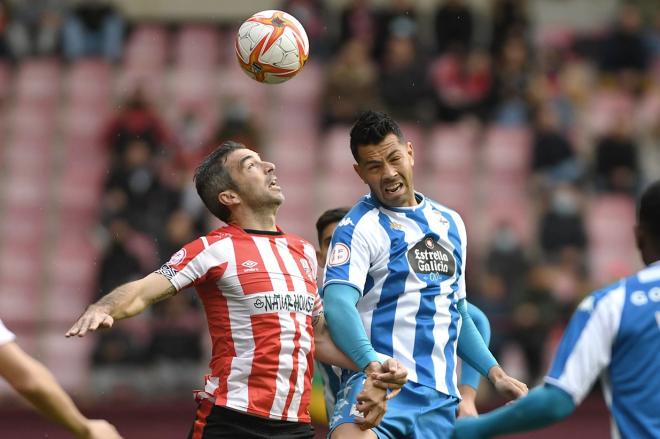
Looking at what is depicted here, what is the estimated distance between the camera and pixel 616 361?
170 inches

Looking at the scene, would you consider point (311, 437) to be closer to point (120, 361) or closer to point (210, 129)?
point (120, 361)

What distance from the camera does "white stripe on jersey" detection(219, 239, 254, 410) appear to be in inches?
222

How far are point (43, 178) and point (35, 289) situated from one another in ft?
6.43

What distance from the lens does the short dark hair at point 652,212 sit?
431cm

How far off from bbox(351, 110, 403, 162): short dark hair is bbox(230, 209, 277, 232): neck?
0.56 meters

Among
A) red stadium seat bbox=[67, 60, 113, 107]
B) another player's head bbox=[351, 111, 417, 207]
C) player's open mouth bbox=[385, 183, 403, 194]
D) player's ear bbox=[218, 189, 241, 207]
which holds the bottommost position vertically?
player's ear bbox=[218, 189, 241, 207]

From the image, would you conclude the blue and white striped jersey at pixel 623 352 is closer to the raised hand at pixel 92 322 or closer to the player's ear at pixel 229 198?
the raised hand at pixel 92 322

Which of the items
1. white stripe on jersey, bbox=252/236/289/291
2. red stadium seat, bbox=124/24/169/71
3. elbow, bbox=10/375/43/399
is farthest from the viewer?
red stadium seat, bbox=124/24/169/71

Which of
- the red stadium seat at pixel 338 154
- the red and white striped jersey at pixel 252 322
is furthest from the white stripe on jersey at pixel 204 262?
the red stadium seat at pixel 338 154

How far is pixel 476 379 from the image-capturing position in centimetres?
639

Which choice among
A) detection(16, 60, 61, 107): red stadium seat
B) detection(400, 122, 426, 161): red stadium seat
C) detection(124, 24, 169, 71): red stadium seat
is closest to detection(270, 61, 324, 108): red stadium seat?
detection(400, 122, 426, 161): red stadium seat

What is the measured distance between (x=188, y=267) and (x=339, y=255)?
73 cm

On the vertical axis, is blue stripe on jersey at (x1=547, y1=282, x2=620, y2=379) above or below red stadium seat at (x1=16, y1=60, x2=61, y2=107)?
below

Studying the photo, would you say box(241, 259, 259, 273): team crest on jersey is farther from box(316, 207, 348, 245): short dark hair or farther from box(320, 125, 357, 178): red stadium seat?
box(320, 125, 357, 178): red stadium seat
